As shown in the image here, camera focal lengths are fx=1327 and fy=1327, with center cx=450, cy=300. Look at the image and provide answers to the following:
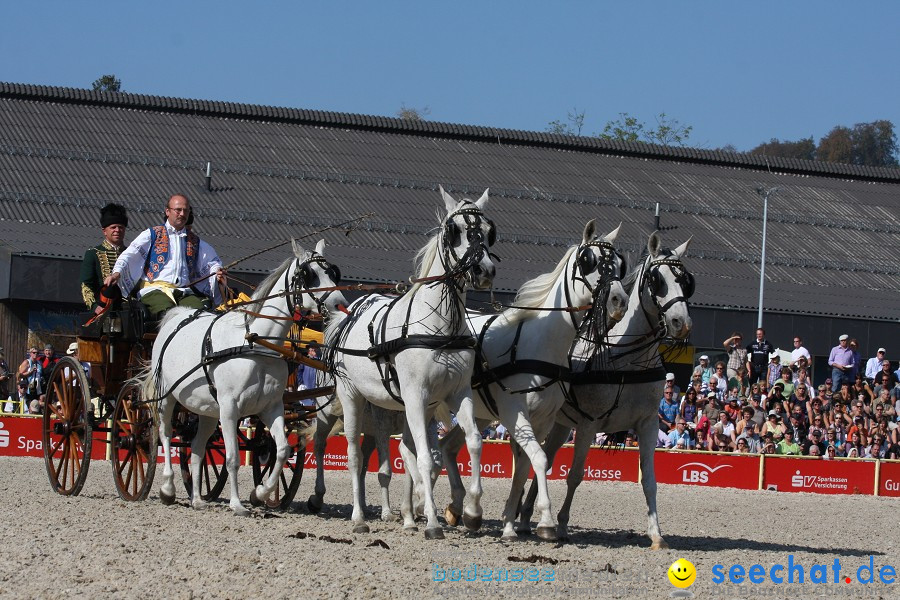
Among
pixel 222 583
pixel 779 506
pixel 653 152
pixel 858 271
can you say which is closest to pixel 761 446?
pixel 779 506

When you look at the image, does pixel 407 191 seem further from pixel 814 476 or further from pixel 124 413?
pixel 124 413

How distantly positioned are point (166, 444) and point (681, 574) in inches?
217

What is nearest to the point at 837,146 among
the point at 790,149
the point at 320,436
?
the point at 790,149

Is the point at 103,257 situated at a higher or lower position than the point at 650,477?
higher

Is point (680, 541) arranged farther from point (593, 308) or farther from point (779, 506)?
point (779, 506)

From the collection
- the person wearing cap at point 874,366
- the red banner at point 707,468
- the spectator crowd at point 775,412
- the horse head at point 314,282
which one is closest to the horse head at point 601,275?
the horse head at point 314,282

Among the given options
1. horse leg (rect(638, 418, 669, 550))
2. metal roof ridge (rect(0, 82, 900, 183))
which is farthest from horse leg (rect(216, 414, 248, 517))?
metal roof ridge (rect(0, 82, 900, 183))

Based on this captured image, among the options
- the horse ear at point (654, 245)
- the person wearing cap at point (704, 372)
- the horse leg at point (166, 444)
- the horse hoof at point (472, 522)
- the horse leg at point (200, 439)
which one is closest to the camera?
the horse hoof at point (472, 522)

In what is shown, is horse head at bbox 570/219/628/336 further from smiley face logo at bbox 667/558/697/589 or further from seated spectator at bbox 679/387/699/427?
seated spectator at bbox 679/387/699/427

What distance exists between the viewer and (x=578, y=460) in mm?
10641

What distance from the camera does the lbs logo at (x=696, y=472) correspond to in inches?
766

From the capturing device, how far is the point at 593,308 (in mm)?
10008

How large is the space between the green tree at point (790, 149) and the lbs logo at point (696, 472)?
8632 cm

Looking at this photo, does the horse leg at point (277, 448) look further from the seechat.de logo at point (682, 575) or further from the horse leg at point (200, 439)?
the seechat.de logo at point (682, 575)
